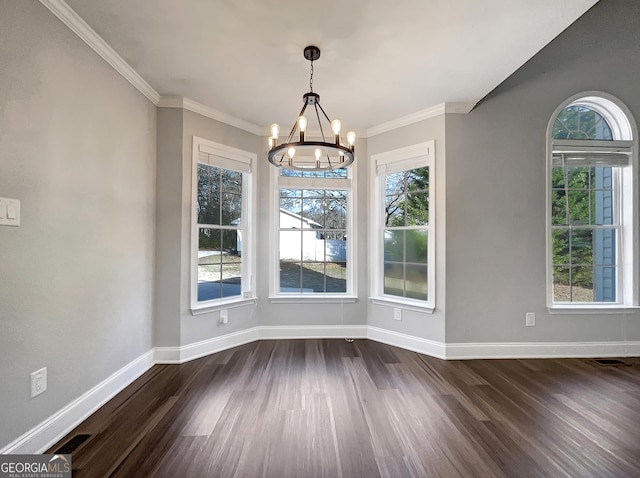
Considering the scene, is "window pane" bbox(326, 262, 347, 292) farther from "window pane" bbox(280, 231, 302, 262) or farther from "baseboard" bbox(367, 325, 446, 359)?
"baseboard" bbox(367, 325, 446, 359)

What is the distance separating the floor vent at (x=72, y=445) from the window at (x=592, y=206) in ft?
13.9

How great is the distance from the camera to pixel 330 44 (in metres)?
2.08

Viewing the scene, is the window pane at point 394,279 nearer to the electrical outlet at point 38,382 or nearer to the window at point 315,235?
the window at point 315,235

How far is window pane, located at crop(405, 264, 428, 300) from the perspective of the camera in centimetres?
324

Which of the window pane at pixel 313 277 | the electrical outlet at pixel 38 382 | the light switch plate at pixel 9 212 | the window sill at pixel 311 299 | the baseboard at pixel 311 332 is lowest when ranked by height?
the baseboard at pixel 311 332

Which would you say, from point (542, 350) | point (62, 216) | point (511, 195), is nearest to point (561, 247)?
point (511, 195)

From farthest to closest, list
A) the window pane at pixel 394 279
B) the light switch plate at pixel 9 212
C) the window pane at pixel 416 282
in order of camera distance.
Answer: the window pane at pixel 394 279
the window pane at pixel 416 282
the light switch plate at pixel 9 212

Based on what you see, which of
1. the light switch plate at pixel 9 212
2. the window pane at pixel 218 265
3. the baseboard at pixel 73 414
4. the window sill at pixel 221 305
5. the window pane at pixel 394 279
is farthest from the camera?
the window pane at pixel 394 279

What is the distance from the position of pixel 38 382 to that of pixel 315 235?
2.74 metres

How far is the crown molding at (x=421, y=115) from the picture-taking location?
9.85ft

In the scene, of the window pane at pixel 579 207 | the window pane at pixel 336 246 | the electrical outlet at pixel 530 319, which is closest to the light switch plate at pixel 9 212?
the window pane at pixel 336 246

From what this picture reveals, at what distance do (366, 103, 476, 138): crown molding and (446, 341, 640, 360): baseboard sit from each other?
8.14 ft

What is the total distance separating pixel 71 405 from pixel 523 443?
9.29ft

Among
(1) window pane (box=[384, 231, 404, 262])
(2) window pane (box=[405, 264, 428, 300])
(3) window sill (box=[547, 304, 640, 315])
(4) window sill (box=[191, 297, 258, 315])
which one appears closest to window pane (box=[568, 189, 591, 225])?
(3) window sill (box=[547, 304, 640, 315])
